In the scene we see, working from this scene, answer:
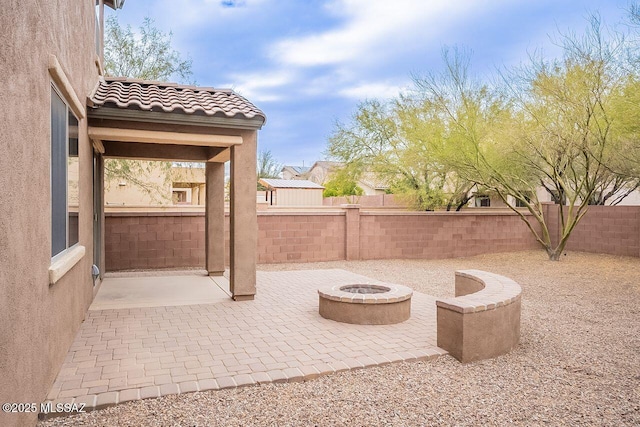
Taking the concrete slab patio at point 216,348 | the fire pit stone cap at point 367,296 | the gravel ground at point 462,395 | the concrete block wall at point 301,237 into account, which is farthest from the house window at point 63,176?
the concrete block wall at point 301,237

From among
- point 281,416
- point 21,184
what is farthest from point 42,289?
point 281,416

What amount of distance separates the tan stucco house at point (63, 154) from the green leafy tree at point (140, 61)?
20.2ft

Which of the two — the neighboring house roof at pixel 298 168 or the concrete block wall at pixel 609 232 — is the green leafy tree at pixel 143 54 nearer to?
the concrete block wall at pixel 609 232

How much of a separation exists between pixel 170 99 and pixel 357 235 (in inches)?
320

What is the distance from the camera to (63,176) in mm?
4730

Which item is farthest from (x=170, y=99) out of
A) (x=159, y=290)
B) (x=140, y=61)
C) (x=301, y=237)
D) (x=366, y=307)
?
(x=140, y=61)

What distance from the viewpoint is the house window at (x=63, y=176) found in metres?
4.27

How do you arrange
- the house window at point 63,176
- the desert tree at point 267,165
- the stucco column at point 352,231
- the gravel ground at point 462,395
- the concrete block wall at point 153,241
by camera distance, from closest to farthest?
the gravel ground at point 462,395, the house window at point 63,176, the concrete block wall at point 153,241, the stucco column at point 352,231, the desert tree at point 267,165

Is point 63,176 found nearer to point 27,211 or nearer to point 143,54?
point 27,211

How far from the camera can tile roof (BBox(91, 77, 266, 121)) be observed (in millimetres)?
6703

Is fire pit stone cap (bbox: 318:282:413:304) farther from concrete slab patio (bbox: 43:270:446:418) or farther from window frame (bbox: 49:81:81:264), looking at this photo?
window frame (bbox: 49:81:81:264)

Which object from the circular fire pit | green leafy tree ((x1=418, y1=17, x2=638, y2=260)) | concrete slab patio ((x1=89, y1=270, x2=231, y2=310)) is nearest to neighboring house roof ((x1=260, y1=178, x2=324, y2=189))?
green leafy tree ((x1=418, y1=17, x2=638, y2=260))

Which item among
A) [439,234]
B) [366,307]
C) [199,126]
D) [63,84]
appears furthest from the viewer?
[439,234]

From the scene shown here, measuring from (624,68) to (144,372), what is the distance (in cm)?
1124
